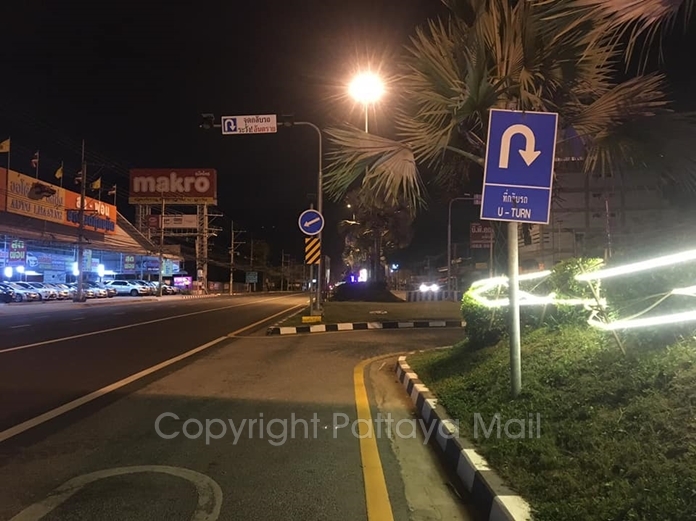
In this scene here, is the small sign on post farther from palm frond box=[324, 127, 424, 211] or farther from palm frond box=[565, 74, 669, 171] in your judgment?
palm frond box=[565, 74, 669, 171]

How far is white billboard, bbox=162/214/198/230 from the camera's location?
2842 inches

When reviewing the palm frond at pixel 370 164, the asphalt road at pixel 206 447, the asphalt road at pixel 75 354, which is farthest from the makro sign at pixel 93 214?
the palm frond at pixel 370 164

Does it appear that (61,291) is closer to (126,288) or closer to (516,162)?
(126,288)

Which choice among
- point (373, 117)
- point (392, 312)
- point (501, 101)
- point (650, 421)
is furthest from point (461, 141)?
point (392, 312)

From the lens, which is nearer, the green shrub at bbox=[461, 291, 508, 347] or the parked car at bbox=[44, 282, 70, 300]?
the green shrub at bbox=[461, 291, 508, 347]

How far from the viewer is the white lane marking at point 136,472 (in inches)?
158

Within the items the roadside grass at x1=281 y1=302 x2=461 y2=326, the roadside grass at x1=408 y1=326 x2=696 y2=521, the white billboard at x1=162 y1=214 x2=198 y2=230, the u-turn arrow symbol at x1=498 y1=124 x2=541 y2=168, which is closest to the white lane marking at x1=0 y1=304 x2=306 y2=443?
the roadside grass at x1=408 y1=326 x2=696 y2=521

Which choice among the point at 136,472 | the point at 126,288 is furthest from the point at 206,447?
the point at 126,288

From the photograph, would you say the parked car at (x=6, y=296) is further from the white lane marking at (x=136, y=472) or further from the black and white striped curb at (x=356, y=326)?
the white lane marking at (x=136, y=472)

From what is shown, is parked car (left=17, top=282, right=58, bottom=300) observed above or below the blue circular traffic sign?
below

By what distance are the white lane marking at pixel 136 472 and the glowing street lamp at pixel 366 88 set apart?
10.5m

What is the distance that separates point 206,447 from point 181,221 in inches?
2762

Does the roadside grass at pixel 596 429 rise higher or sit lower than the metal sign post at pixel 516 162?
lower

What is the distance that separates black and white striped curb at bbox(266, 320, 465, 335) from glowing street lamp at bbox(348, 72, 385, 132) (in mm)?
6678
